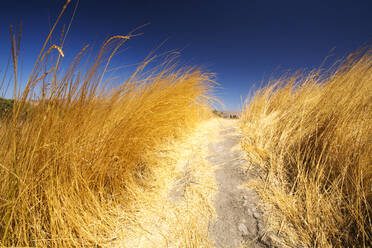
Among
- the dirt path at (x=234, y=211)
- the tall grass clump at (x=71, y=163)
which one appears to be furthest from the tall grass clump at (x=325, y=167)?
the tall grass clump at (x=71, y=163)

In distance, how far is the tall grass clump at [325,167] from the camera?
645 mm

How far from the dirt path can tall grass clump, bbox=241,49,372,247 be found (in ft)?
0.26

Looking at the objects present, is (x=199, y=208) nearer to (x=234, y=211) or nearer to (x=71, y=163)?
(x=234, y=211)

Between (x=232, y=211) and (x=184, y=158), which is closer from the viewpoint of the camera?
(x=232, y=211)

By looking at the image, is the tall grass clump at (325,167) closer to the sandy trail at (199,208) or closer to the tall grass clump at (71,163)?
the sandy trail at (199,208)

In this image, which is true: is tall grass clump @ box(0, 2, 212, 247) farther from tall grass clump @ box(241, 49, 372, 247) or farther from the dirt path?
tall grass clump @ box(241, 49, 372, 247)

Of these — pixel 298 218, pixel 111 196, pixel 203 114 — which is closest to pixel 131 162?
pixel 111 196

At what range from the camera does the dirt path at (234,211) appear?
0.70m

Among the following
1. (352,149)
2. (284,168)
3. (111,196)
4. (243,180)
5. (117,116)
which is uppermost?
(117,116)

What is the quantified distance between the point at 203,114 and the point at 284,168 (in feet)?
6.25

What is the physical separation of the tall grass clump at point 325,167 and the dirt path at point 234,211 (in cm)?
8

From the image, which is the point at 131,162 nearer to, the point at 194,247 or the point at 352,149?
the point at 194,247

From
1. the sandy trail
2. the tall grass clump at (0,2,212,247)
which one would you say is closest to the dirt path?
the sandy trail

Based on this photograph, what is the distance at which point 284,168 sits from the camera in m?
1.03
